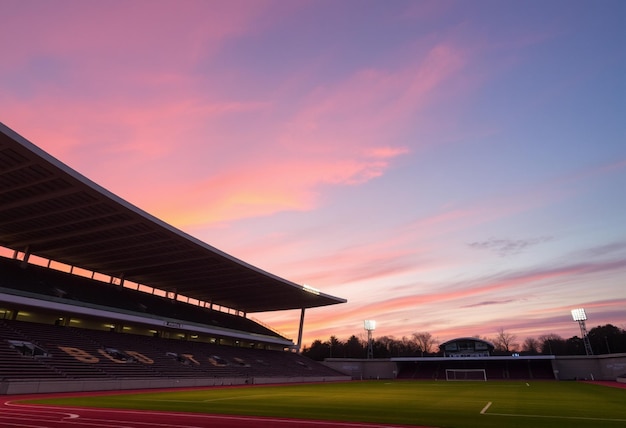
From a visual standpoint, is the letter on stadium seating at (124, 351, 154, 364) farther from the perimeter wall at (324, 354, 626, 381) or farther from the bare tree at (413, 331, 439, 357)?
the bare tree at (413, 331, 439, 357)

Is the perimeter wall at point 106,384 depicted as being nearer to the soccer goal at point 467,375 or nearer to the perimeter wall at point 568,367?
the perimeter wall at point 568,367

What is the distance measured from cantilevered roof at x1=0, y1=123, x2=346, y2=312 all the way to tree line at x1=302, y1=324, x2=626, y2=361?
54.4 meters

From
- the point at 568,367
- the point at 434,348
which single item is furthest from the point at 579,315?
the point at 434,348

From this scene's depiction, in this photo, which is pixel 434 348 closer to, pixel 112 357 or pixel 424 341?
pixel 424 341

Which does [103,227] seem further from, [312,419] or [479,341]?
[479,341]

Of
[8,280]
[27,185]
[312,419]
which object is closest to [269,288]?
[8,280]

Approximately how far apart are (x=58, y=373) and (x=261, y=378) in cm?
2407

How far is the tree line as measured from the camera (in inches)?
3501

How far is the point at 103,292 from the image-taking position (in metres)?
46.0

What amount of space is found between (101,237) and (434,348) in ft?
402

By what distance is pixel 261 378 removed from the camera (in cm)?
4619

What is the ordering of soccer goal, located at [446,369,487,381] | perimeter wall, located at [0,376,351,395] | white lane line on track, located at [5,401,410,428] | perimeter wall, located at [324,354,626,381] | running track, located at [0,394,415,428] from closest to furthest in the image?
running track, located at [0,394,415,428], white lane line on track, located at [5,401,410,428], perimeter wall, located at [0,376,351,395], perimeter wall, located at [324,354,626,381], soccer goal, located at [446,369,487,381]

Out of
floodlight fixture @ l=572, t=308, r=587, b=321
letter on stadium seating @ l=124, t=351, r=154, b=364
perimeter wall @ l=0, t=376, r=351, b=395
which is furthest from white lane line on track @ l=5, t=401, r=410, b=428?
floodlight fixture @ l=572, t=308, r=587, b=321

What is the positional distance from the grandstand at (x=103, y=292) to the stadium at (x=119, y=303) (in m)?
0.12
